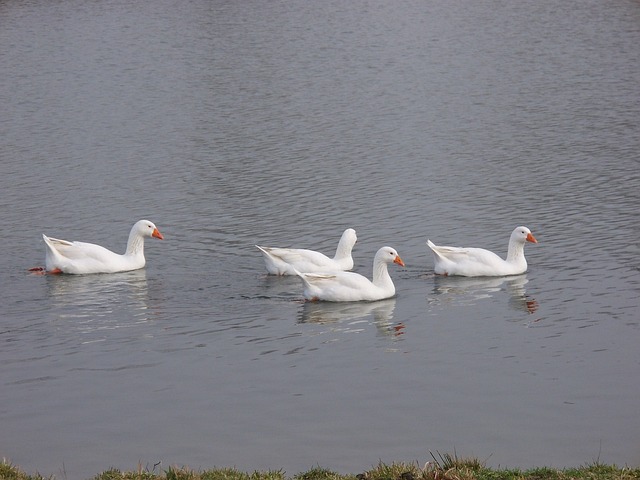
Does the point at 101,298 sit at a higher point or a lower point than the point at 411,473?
higher

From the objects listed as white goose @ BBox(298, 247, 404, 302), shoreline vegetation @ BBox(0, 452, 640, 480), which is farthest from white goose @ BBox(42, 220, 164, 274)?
shoreline vegetation @ BBox(0, 452, 640, 480)

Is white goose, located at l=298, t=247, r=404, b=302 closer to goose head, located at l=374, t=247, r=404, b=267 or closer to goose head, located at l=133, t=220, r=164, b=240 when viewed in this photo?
goose head, located at l=374, t=247, r=404, b=267

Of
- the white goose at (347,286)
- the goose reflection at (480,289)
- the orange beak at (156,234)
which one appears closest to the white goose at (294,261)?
the white goose at (347,286)

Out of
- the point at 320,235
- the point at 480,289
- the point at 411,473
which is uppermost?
the point at 320,235

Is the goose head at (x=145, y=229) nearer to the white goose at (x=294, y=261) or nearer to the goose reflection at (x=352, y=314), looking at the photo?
the white goose at (x=294, y=261)

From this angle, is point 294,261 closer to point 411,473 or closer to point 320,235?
point 320,235

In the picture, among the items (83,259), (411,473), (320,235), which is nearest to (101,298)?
(83,259)

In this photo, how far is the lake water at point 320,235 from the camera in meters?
13.1

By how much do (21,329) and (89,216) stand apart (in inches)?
326

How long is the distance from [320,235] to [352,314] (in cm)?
501

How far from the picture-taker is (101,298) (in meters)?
19.7

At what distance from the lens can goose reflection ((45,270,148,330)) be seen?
18188 millimetres

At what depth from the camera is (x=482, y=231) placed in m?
23.4

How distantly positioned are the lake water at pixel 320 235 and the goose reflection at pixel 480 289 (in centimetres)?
7
